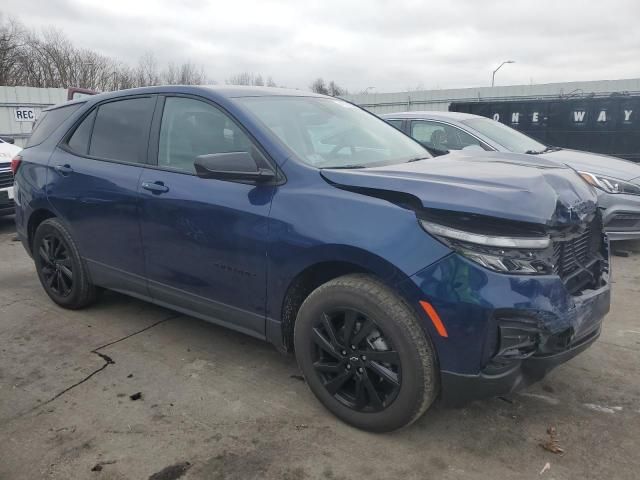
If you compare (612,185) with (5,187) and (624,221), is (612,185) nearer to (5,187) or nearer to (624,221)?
(624,221)

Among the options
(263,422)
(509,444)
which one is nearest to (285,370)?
(263,422)

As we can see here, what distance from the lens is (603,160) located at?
642 centimetres

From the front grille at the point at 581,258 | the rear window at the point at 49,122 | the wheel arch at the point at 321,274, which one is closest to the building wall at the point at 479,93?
the rear window at the point at 49,122

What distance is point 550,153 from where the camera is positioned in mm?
6457

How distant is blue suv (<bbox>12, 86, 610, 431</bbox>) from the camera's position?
226cm

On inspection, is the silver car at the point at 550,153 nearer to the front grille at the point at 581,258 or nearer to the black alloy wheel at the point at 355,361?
the front grille at the point at 581,258

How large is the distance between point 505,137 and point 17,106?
54.5ft

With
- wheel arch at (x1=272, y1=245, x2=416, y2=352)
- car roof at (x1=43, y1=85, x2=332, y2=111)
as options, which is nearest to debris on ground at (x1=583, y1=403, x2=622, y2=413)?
wheel arch at (x1=272, y1=245, x2=416, y2=352)

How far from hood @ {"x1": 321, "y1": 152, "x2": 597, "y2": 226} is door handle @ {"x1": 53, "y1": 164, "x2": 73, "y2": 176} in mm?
2316

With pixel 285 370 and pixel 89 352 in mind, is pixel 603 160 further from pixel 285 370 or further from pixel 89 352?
pixel 89 352

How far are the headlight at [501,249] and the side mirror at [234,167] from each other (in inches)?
40.8

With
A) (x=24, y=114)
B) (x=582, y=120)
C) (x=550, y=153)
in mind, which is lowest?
(x=550, y=153)

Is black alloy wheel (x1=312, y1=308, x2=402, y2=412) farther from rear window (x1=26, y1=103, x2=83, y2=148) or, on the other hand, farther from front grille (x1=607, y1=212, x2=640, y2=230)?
front grille (x1=607, y1=212, x2=640, y2=230)

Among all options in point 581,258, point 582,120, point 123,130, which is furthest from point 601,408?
point 582,120
